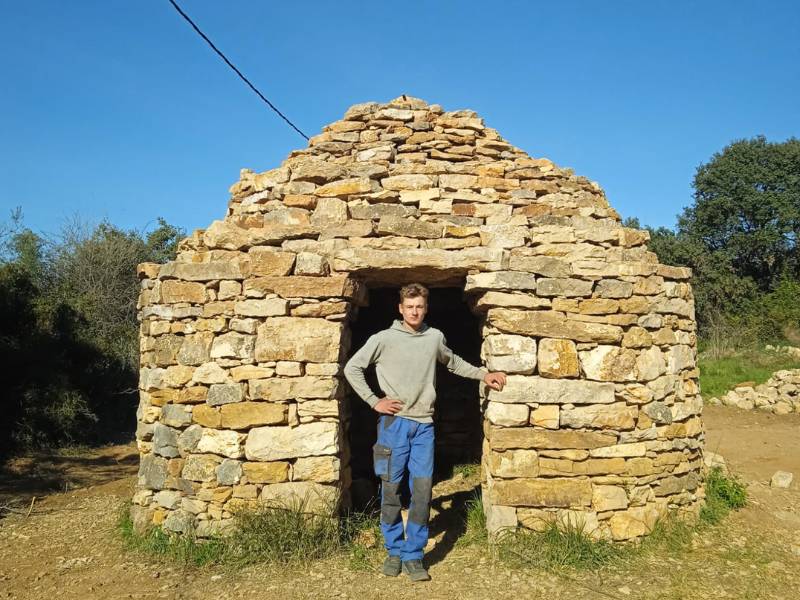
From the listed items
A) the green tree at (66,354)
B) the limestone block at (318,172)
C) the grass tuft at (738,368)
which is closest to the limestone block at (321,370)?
the limestone block at (318,172)

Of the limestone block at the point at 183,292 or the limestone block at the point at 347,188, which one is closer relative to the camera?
the limestone block at the point at 183,292

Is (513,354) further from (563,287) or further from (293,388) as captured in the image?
(293,388)

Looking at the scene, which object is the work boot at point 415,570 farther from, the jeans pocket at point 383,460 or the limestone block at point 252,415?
the limestone block at point 252,415

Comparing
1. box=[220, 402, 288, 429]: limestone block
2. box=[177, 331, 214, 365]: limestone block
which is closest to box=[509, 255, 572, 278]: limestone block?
box=[220, 402, 288, 429]: limestone block

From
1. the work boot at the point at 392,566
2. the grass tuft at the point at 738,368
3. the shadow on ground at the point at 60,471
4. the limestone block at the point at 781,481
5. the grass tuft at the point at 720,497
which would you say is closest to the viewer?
the work boot at the point at 392,566


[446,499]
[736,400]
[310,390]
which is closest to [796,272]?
[736,400]

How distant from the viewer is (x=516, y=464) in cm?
400

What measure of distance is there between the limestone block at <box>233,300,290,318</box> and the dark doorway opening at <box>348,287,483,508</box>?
7.68ft

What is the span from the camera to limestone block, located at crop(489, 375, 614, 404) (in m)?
4.03

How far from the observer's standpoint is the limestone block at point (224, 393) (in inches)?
161

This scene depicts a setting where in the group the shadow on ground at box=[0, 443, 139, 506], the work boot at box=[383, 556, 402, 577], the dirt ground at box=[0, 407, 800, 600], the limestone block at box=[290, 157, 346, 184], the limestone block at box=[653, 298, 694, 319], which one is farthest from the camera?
the shadow on ground at box=[0, 443, 139, 506]

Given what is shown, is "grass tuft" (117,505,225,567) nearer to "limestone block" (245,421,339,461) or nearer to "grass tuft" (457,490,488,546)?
"limestone block" (245,421,339,461)

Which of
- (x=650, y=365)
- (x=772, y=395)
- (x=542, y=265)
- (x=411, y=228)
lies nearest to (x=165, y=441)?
(x=411, y=228)

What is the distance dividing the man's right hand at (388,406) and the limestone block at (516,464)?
884mm
